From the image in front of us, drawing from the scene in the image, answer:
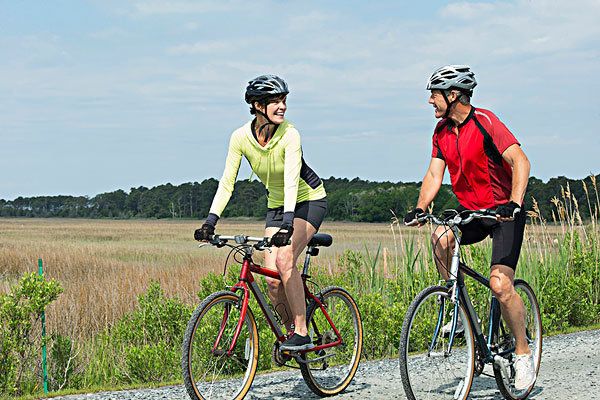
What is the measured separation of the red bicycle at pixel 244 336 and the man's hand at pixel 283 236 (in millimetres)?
112

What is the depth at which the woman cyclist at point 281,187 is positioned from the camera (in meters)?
6.12

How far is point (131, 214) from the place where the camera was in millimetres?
104625

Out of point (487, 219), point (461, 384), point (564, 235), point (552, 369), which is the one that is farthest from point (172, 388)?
point (564, 235)

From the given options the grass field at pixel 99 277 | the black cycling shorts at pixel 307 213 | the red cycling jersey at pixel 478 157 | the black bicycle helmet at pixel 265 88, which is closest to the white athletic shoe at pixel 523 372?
the red cycling jersey at pixel 478 157

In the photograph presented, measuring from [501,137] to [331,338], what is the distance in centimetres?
221

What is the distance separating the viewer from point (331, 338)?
695 cm

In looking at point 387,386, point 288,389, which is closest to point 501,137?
point 387,386

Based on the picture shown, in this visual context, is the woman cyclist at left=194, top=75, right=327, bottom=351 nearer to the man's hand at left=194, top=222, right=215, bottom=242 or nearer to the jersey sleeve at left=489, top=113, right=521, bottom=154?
the man's hand at left=194, top=222, right=215, bottom=242

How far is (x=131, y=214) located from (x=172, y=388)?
99534 mm

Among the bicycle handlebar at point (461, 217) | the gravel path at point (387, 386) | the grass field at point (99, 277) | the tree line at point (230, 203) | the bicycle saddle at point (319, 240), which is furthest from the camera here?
the tree line at point (230, 203)

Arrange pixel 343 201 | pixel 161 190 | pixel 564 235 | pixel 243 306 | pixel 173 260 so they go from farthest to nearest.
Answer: pixel 161 190, pixel 343 201, pixel 173 260, pixel 564 235, pixel 243 306

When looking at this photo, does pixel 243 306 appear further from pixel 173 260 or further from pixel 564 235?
pixel 173 260

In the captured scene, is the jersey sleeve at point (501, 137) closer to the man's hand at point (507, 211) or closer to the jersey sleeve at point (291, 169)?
the man's hand at point (507, 211)

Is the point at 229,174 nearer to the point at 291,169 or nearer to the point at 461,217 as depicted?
the point at 291,169
